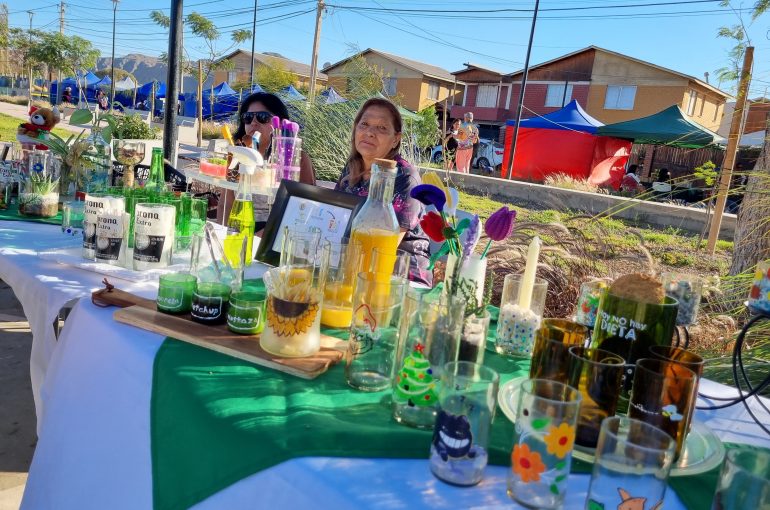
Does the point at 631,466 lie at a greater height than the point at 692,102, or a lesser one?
lesser

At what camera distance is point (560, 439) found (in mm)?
706

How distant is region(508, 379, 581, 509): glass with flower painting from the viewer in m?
0.70

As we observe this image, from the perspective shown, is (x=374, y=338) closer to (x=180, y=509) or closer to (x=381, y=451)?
(x=381, y=451)

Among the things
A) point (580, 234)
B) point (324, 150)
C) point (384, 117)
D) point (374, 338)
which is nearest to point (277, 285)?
point (374, 338)

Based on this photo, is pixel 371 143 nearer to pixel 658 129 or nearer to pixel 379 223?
pixel 379 223

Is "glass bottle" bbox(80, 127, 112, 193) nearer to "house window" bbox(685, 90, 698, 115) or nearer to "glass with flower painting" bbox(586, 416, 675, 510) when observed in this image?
"glass with flower painting" bbox(586, 416, 675, 510)

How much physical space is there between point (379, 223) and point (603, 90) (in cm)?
3208

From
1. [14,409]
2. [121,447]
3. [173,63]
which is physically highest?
[173,63]

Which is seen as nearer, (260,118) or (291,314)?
(291,314)

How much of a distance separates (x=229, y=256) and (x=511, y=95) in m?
34.1

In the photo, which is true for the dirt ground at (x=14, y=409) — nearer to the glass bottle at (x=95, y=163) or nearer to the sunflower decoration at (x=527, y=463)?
the glass bottle at (x=95, y=163)

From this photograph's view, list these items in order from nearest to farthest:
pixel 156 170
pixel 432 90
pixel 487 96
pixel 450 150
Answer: pixel 156 170 < pixel 450 150 < pixel 487 96 < pixel 432 90

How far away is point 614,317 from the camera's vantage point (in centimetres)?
100

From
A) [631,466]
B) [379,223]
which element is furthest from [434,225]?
[631,466]
